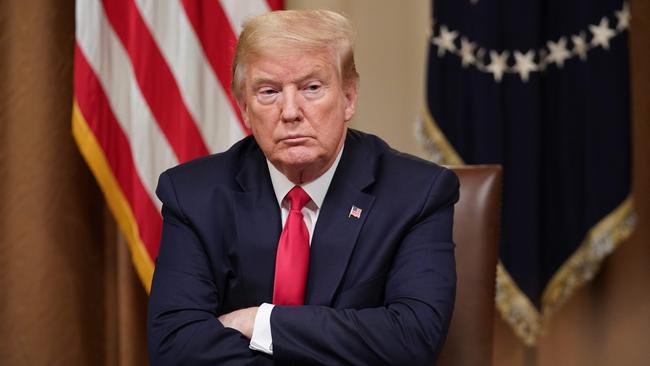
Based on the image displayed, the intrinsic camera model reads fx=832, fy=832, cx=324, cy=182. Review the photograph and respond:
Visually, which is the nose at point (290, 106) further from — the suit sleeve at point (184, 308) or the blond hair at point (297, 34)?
the suit sleeve at point (184, 308)

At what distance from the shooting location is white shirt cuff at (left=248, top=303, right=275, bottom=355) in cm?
184

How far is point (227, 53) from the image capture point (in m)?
3.14

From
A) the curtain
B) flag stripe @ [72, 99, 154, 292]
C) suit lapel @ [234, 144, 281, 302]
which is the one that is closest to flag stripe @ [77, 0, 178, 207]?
flag stripe @ [72, 99, 154, 292]

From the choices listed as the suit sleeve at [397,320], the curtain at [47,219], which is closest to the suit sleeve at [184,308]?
the suit sleeve at [397,320]

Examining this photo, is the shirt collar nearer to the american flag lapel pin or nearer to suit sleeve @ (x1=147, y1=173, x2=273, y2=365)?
the american flag lapel pin

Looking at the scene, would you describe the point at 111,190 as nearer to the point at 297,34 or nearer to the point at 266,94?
the point at 266,94

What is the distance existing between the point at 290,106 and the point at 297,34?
169mm

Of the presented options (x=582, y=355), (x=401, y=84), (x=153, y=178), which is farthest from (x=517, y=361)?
(x=153, y=178)

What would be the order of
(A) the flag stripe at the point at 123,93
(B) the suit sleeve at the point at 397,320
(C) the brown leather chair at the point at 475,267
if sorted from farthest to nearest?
1. (A) the flag stripe at the point at 123,93
2. (C) the brown leather chair at the point at 475,267
3. (B) the suit sleeve at the point at 397,320

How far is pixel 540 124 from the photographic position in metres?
3.16


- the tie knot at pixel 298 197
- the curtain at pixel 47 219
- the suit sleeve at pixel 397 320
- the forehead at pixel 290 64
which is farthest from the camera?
the curtain at pixel 47 219

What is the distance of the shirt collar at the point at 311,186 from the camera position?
206cm

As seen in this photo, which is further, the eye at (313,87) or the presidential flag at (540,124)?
the presidential flag at (540,124)

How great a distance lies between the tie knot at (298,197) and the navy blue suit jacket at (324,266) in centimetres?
4
